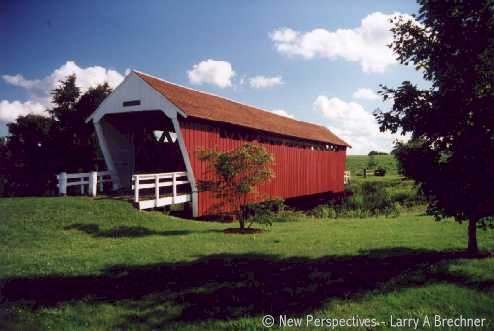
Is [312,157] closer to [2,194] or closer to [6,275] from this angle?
[2,194]

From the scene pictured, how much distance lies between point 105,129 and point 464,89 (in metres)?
14.4

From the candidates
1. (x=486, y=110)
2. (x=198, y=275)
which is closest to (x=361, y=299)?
(x=198, y=275)

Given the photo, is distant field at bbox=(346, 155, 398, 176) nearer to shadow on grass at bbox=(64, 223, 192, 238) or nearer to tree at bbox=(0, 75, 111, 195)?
tree at bbox=(0, 75, 111, 195)

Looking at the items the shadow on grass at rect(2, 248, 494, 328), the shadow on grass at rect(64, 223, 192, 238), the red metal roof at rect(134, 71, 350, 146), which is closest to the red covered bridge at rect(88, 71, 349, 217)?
the red metal roof at rect(134, 71, 350, 146)

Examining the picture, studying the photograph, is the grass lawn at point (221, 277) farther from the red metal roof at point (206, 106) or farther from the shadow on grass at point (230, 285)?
the red metal roof at point (206, 106)

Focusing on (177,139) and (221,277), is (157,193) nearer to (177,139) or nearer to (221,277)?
(177,139)

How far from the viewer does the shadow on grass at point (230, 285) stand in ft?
16.6

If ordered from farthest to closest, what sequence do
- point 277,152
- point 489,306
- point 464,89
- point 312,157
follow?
1. point 312,157
2. point 277,152
3. point 464,89
4. point 489,306

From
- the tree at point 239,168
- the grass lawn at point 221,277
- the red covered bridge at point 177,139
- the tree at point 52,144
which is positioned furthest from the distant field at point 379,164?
the grass lawn at point 221,277

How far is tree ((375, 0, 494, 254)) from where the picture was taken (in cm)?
691

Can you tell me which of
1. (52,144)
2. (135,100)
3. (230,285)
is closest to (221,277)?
(230,285)

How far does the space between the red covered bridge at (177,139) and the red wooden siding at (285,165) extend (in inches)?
1.6

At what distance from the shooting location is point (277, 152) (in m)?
20.7

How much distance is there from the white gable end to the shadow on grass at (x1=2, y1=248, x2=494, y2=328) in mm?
8403
